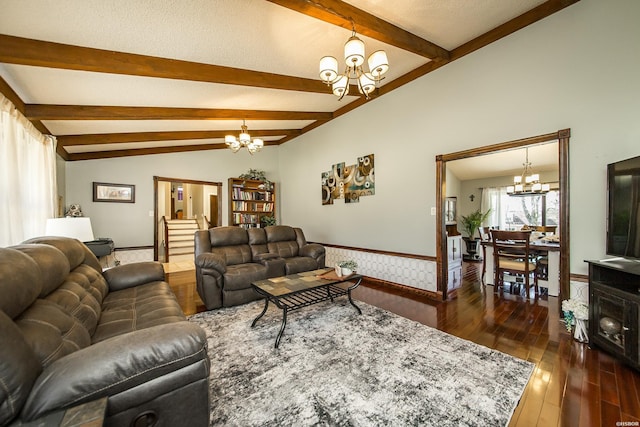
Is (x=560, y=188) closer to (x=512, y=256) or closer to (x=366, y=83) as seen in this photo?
(x=512, y=256)

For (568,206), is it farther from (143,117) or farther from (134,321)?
(143,117)

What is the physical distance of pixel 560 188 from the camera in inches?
98.6

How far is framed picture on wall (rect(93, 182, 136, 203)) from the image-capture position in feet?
16.0

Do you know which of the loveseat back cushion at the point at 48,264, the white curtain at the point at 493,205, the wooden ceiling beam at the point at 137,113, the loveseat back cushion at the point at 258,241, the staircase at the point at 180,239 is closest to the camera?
the loveseat back cushion at the point at 48,264

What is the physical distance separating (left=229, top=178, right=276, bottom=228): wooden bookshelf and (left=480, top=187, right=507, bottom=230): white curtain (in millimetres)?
6333

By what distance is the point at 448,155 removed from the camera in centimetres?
334

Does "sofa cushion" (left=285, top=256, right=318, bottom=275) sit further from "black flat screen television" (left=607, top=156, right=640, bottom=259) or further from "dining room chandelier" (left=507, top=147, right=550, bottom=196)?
"dining room chandelier" (left=507, top=147, right=550, bottom=196)

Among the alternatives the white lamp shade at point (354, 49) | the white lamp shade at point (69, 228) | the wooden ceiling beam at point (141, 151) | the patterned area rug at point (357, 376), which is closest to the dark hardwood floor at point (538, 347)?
the patterned area rug at point (357, 376)

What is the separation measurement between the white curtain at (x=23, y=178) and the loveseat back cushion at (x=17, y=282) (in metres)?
1.68

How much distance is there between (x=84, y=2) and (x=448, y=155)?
380cm

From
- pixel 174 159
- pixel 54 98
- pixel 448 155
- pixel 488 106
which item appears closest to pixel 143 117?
pixel 54 98

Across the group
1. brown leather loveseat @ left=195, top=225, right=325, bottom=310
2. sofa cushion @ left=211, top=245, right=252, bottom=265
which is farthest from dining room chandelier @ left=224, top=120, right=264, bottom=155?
sofa cushion @ left=211, top=245, right=252, bottom=265

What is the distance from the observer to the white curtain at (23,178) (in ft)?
7.47

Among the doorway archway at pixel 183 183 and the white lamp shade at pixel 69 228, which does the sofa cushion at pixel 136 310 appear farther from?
the doorway archway at pixel 183 183
